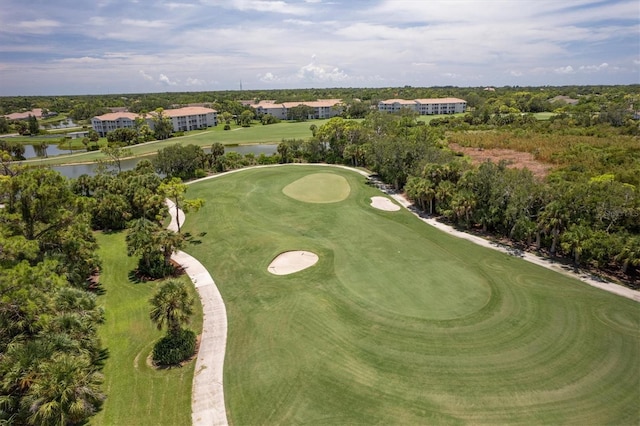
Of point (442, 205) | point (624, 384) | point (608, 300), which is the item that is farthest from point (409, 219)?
point (624, 384)

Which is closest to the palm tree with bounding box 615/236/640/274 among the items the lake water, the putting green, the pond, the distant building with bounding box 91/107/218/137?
the putting green

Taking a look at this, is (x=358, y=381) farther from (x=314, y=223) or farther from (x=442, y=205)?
(x=442, y=205)

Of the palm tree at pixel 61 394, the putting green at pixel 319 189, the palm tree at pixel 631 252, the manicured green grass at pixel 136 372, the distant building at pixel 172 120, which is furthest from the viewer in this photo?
the distant building at pixel 172 120

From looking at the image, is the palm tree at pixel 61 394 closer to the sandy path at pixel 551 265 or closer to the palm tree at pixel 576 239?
the sandy path at pixel 551 265

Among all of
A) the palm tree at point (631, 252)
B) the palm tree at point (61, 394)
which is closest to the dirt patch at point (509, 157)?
the palm tree at point (631, 252)

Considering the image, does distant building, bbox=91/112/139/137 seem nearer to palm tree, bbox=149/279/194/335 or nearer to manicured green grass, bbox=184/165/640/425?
manicured green grass, bbox=184/165/640/425

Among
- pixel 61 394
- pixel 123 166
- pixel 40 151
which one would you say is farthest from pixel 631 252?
pixel 40 151

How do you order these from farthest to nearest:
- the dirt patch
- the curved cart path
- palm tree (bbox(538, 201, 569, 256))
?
the dirt patch
palm tree (bbox(538, 201, 569, 256))
the curved cart path
